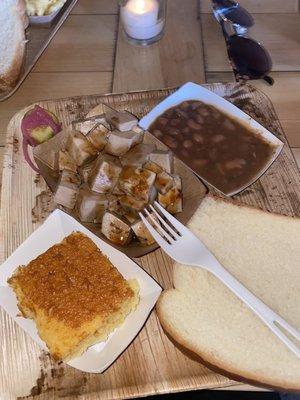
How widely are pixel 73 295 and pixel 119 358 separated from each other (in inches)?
9.5

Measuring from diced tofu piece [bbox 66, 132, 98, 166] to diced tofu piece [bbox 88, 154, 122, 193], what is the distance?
9 centimetres

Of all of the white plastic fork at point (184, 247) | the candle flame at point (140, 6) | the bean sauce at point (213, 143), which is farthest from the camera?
the candle flame at point (140, 6)

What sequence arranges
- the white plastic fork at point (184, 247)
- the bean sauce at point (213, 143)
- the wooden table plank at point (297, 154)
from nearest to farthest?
the white plastic fork at point (184, 247) < the bean sauce at point (213, 143) < the wooden table plank at point (297, 154)

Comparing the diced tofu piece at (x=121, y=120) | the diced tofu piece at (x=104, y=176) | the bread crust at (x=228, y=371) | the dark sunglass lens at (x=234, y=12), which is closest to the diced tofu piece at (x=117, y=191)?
the diced tofu piece at (x=104, y=176)

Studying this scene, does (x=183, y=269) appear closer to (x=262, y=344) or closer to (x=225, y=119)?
(x=262, y=344)

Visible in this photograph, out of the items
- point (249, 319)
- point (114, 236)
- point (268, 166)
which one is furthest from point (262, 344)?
point (268, 166)

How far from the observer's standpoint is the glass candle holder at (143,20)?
7.61 ft

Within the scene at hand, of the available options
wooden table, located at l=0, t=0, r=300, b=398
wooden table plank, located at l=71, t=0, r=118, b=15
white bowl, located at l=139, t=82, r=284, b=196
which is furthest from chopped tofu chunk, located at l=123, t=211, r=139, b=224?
wooden table plank, located at l=71, t=0, r=118, b=15

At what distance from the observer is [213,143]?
1.88 m

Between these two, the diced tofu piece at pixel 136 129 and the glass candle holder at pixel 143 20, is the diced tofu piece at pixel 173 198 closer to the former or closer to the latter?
the diced tofu piece at pixel 136 129

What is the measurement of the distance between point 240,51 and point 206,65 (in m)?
0.17

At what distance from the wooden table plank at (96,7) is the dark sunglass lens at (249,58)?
0.74 m

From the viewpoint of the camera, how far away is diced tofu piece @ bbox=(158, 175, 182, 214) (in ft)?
5.28

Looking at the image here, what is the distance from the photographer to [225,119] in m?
1.95
